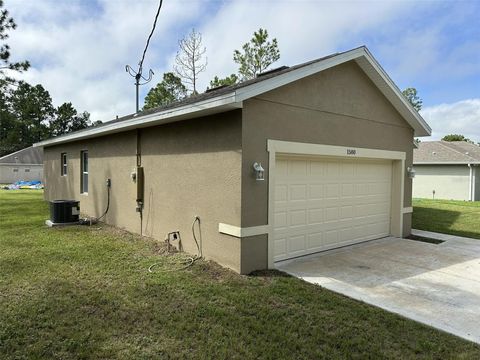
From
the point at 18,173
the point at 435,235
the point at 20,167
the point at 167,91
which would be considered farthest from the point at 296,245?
the point at 20,167

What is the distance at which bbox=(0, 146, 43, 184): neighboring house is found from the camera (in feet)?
134

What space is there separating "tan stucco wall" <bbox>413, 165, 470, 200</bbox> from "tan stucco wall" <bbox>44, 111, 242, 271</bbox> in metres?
22.0

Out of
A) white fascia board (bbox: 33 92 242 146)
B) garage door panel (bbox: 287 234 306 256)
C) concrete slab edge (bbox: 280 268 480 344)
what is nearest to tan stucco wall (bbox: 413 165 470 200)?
garage door panel (bbox: 287 234 306 256)

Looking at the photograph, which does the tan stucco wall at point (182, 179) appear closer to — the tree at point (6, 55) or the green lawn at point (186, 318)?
the green lawn at point (186, 318)

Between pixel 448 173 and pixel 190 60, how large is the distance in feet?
64.9

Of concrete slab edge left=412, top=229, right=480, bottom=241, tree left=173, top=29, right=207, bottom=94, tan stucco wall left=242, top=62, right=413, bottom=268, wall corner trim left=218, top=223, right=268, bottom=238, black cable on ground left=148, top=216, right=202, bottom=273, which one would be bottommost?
concrete slab edge left=412, top=229, right=480, bottom=241

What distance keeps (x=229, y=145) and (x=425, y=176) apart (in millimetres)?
22706

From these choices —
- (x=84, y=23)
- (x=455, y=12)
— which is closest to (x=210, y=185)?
(x=84, y=23)

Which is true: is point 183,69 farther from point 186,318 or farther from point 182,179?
point 186,318

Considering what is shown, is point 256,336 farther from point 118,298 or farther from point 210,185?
point 210,185

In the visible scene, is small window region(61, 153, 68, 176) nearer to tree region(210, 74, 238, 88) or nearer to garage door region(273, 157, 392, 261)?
garage door region(273, 157, 392, 261)

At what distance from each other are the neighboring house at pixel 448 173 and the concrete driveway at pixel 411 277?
16834 mm

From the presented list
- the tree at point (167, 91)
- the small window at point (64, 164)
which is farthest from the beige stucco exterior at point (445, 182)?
the small window at point (64, 164)

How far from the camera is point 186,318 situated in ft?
12.8
